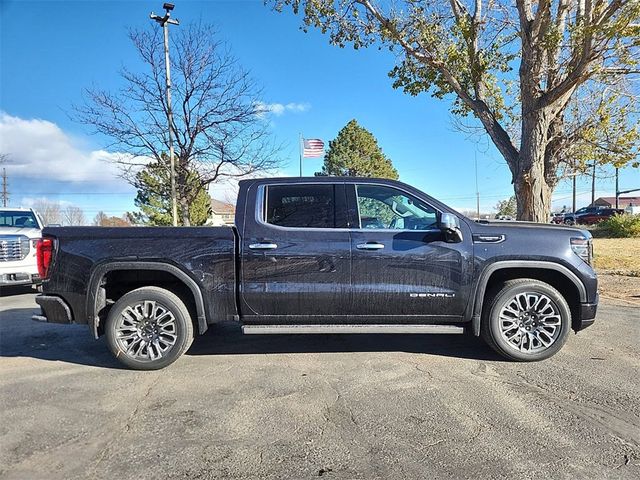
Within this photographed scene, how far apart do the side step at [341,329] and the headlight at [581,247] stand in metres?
1.42

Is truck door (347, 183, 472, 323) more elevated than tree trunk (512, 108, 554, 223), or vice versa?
tree trunk (512, 108, 554, 223)

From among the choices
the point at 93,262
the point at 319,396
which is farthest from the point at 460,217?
the point at 93,262

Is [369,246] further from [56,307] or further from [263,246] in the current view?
[56,307]

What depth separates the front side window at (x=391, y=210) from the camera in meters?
4.39

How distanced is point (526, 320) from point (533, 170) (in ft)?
21.8

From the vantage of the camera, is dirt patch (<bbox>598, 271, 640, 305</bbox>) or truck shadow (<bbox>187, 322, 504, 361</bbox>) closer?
truck shadow (<bbox>187, 322, 504, 361</bbox>)

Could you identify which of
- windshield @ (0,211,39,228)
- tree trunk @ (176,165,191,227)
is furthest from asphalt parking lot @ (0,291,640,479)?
tree trunk @ (176,165,191,227)

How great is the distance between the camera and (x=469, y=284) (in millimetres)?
4277

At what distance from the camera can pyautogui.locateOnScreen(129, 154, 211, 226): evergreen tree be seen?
53.9ft

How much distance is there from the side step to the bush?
22698 mm

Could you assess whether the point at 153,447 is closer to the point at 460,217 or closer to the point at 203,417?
the point at 203,417

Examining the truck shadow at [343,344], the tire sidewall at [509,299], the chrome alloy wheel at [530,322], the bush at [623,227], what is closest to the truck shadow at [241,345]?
the truck shadow at [343,344]

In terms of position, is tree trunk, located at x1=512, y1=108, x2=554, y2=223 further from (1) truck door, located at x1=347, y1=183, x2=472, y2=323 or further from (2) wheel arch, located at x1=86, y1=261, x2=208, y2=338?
(2) wheel arch, located at x1=86, y1=261, x2=208, y2=338

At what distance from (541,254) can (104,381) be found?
4407 millimetres
